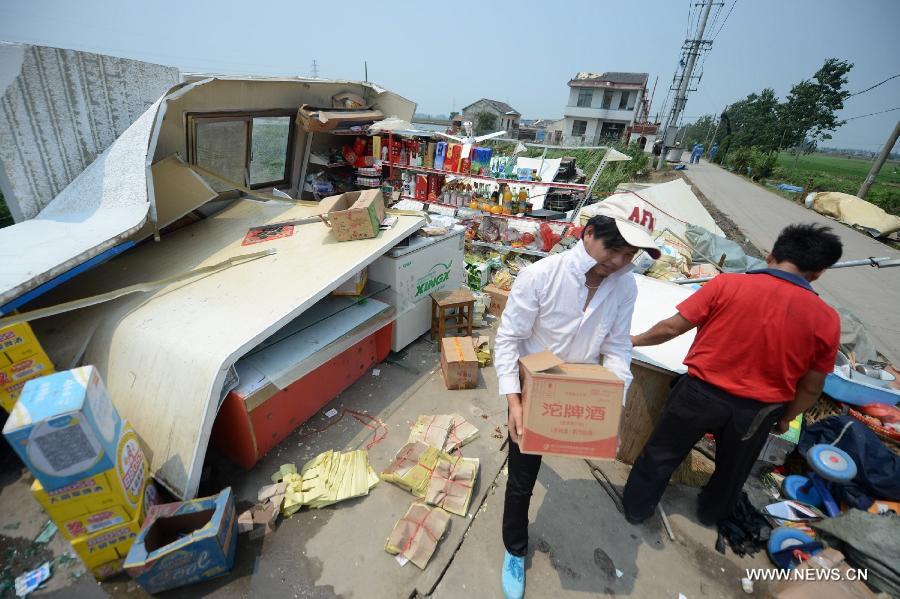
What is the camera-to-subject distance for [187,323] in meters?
2.79

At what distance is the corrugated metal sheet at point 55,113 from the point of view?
3406mm

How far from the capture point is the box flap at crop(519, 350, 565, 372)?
1709mm

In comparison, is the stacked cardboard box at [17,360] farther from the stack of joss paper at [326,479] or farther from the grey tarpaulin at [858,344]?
the grey tarpaulin at [858,344]

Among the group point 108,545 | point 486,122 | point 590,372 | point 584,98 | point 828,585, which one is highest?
point 584,98

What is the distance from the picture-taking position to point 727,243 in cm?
695

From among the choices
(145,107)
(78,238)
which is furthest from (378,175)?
(78,238)

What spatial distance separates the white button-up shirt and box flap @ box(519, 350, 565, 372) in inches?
4.8

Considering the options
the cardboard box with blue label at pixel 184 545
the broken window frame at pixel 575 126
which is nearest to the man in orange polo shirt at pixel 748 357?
the cardboard box with blue label at pixel 184 545

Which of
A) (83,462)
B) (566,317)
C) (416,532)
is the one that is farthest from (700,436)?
(83,462)

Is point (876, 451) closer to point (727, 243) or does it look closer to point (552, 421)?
point (552, 421)

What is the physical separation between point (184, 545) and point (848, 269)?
41.1 feet

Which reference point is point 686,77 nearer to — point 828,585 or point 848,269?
point 848,269

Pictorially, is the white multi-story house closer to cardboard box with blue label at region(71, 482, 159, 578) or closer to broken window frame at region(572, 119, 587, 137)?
broken window frame at region(572, 119, 587, 137)

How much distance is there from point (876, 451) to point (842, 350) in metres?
2.02
